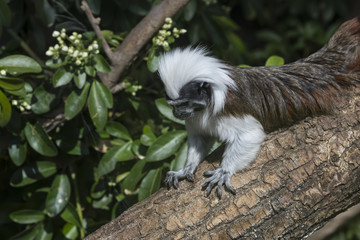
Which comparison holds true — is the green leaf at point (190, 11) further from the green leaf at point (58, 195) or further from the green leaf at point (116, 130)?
the green leaf at point (58, 195)

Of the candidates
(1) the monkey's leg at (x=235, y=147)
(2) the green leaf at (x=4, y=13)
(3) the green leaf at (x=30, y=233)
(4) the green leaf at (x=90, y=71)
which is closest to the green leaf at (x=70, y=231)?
(3) the green leaf at (x=30, y=233)

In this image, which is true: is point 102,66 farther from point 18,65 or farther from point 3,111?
point 3,111

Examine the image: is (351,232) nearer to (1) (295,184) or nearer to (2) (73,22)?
(1) (295,184)

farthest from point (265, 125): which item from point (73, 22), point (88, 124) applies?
point (73, 22)

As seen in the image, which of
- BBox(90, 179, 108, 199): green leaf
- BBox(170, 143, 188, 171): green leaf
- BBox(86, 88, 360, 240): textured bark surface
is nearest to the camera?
BBox(86, 88, 360, 240): textured bark surface

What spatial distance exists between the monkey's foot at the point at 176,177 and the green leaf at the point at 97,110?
52 cm

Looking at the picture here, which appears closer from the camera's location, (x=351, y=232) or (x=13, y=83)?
(x=13, y=83)

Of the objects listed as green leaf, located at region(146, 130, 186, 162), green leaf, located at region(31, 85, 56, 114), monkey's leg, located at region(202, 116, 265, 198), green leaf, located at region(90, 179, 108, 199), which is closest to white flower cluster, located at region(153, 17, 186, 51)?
green leaf, located at region(146, 130, 186, 162)

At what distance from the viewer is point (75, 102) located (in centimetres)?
286

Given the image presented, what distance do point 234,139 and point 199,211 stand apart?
46 centimetres

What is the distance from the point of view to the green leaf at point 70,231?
3.07 meters

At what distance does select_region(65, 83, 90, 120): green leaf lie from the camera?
283cm

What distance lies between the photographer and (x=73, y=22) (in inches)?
124

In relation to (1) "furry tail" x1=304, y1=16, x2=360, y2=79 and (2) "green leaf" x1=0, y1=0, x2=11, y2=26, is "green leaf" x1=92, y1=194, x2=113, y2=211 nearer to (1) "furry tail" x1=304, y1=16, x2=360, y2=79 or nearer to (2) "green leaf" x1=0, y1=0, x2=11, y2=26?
(2) "green leaf" x1=0, y1=0, x2=11, y2=26
